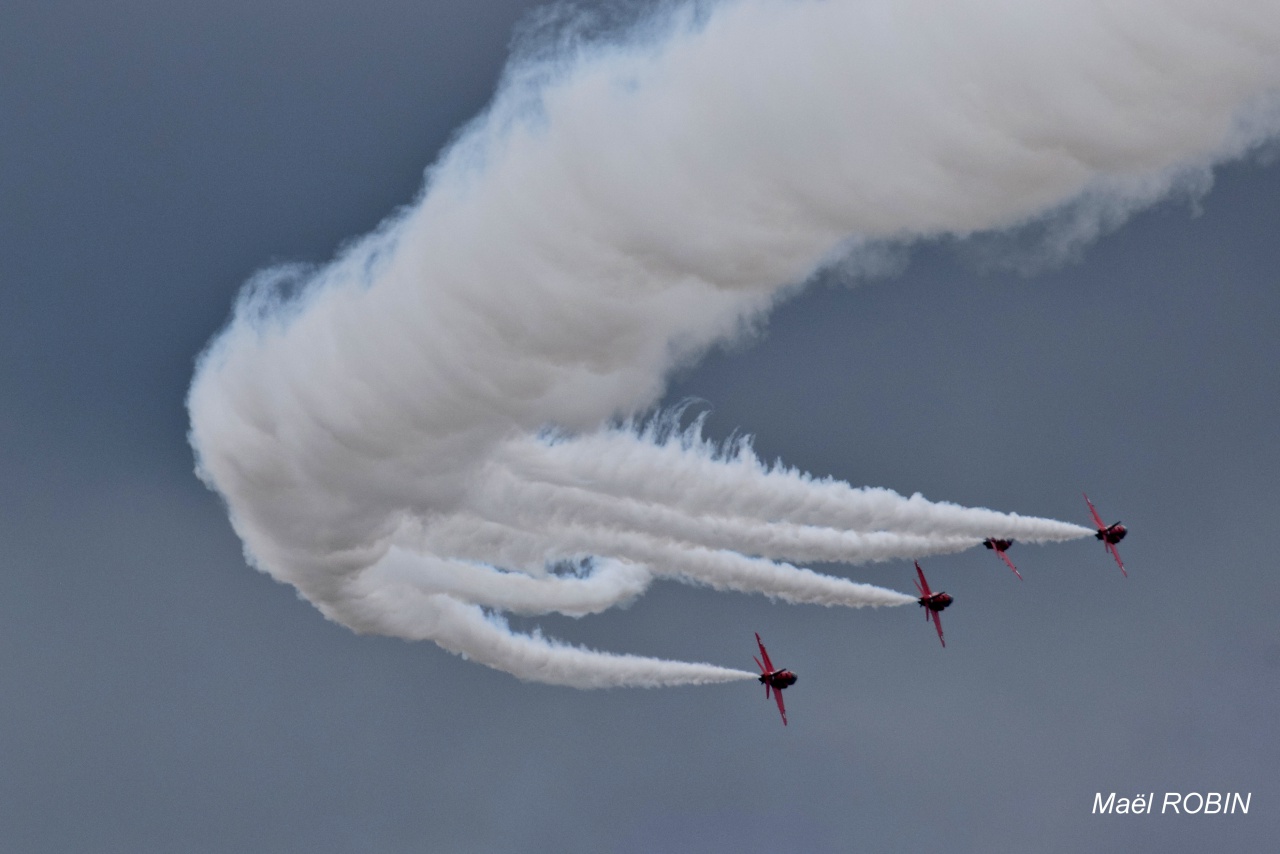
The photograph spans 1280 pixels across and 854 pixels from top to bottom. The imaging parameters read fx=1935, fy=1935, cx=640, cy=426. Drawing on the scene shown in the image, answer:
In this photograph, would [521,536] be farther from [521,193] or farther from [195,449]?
[521,193]

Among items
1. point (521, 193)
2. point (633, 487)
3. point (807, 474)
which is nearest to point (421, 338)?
point (521, 193)

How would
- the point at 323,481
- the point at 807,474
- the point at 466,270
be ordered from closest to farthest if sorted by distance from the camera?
the point at 466,270
the point at 323,481
the point at 807,474

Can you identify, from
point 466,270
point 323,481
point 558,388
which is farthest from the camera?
point 323,481

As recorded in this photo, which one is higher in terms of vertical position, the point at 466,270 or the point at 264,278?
the point at 264,278

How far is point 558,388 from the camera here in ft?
149

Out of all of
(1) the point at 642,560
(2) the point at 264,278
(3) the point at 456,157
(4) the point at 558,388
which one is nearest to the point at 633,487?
(1) the point at 642,560

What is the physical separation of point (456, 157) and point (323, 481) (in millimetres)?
13558

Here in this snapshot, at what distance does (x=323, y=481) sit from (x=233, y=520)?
5.39 m

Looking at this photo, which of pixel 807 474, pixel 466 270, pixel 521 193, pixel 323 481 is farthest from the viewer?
pixel 807 474

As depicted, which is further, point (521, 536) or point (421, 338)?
point (521, 536)

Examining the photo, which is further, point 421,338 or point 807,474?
point 807,474

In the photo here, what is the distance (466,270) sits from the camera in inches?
1641

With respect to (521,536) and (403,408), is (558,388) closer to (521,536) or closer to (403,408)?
(403,408)

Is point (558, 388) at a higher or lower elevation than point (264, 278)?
lower
